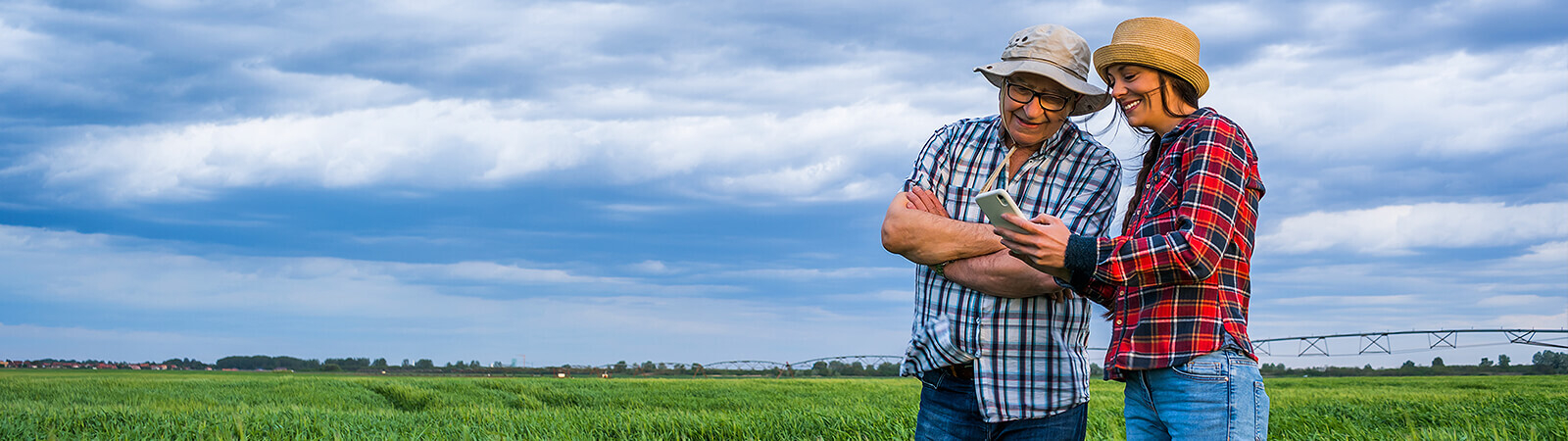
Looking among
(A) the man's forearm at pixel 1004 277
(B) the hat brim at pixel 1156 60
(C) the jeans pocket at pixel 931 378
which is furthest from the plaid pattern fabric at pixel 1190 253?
(C) the jeans pocket at pixel 931 378

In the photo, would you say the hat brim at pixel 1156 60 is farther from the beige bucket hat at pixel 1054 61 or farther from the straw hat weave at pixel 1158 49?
the beige bucket hat at pixel 1054 61

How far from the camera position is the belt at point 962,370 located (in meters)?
2.52

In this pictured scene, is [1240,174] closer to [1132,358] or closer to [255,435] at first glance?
[1132,358]

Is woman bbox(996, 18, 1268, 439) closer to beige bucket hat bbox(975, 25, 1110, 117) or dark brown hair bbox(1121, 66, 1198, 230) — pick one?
dark brown hair bbox(1121, 66, 1198, 230)

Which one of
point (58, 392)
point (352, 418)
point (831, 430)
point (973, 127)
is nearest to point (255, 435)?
point (352, 418)

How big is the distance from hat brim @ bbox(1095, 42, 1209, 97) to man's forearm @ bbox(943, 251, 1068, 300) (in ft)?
1.82

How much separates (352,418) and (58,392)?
17.0 meters

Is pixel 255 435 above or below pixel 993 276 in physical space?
below

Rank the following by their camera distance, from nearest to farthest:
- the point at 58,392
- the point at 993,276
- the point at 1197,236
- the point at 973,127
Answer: the point at 1197,236 < the point at 993,276 < the point at 973,127 < the point at 58,392

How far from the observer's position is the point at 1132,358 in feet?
6.66

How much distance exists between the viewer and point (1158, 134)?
2.19 meters

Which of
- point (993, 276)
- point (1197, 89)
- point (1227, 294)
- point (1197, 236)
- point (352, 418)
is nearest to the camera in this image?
point (1197, 236)

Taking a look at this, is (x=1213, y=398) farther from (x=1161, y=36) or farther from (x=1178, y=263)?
(x=1161, y=36)

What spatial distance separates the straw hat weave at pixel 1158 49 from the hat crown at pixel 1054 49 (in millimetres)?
179
